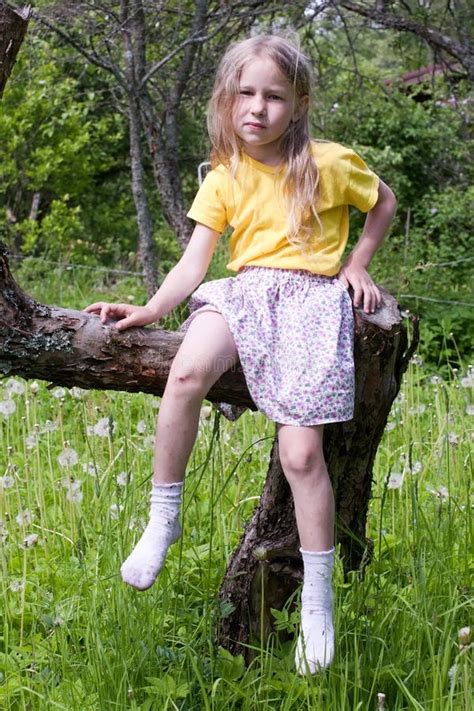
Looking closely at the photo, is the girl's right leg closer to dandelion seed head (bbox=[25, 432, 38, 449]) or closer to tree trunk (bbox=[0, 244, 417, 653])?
tree trunk (bbox=[0, 244, 417, 653])

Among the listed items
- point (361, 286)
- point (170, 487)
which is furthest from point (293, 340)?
point (170, 487)

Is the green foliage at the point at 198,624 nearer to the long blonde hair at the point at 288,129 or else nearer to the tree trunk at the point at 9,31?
the long blonde hair at the point at 288,129

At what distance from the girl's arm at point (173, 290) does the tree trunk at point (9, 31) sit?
0.56 m

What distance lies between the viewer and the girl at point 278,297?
2.12 meters

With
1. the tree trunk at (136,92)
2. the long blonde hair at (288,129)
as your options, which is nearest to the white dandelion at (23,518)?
the long blonde hair at (288,129)

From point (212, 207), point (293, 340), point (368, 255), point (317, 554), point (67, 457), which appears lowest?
point (317, 554)

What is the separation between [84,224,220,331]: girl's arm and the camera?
2205 millimetres

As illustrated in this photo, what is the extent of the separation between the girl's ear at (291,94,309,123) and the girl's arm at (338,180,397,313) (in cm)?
28

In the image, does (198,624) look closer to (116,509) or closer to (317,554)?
(116,509)

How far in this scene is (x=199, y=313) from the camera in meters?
2.31

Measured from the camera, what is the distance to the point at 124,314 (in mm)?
2238

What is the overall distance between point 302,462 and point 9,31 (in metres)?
1.16

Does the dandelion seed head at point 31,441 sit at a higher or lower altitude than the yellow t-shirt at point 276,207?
lower

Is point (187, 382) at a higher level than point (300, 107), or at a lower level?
lower
